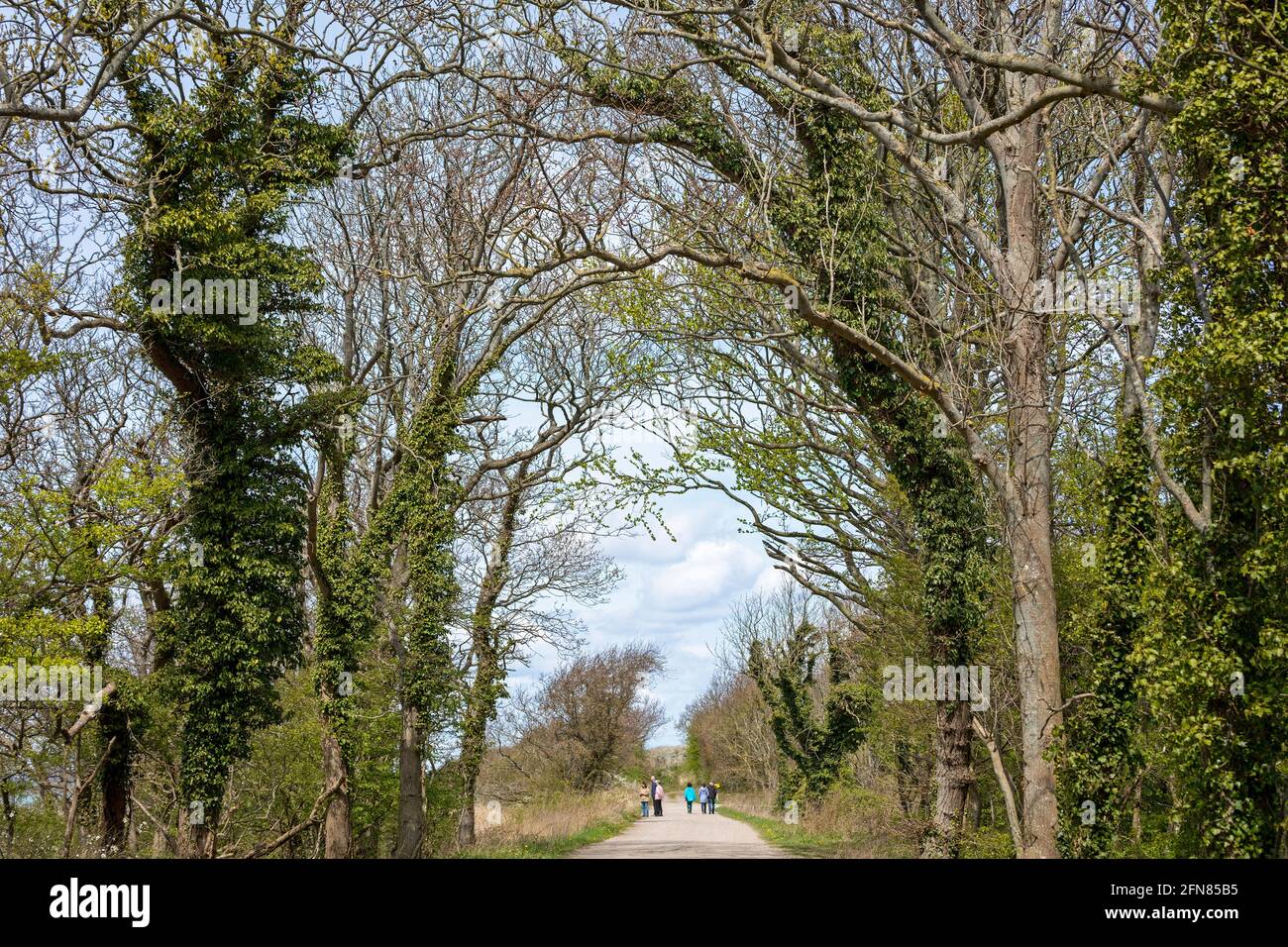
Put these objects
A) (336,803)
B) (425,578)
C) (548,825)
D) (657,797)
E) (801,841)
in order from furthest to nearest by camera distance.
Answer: (657,797) < (548,825) < (801,841) < (425,578) < (336,803)

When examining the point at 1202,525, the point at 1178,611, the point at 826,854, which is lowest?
the point at 826,854

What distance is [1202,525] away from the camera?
10.5 meters

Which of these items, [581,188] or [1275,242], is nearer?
→ [1275,242]

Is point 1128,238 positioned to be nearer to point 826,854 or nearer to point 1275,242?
point 1275,242

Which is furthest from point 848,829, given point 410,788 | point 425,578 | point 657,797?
point 657,797

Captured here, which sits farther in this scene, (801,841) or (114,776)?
(801,841)

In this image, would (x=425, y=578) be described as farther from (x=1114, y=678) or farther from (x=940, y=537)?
(x=1114, y=678)

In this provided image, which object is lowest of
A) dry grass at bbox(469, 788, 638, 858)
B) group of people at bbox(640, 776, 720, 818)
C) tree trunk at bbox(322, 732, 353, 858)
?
group of people at bbox(640, 776, 720, 818)

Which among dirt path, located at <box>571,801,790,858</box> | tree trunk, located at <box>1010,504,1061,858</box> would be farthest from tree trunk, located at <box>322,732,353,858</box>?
tree trunk, located at <box>1010,504,1061,858</box>

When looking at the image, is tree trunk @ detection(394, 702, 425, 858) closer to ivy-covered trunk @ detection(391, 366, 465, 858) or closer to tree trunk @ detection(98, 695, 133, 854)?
ivy-covered trunk @ detection(391, 366, 465, 858)

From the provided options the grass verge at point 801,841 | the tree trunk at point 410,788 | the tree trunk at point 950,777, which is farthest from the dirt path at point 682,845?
the tree trunk at point 950,777

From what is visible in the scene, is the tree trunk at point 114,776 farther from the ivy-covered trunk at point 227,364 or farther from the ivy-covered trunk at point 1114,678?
the ivy-covered trunk at point 1114,678
